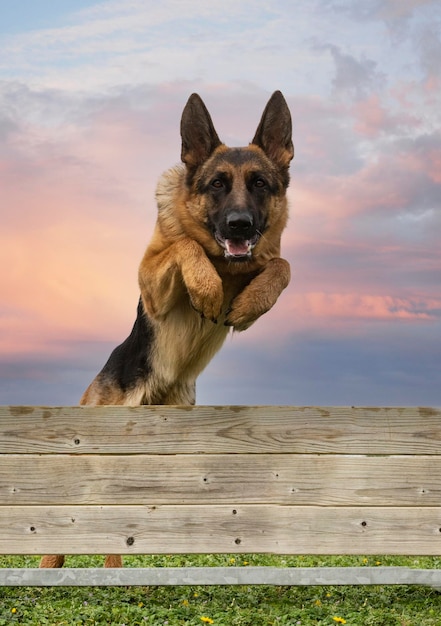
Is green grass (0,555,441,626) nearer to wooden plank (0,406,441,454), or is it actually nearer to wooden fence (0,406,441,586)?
wooden fence (0,406,441,586)

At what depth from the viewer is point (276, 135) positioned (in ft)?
17.7

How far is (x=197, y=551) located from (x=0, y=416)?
1425 millimetres

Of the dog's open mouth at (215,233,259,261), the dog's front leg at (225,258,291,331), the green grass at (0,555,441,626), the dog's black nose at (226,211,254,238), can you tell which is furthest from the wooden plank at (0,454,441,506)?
the dog's black nose at (226,211,254,238)

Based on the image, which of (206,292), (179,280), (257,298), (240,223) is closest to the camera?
(206,292)

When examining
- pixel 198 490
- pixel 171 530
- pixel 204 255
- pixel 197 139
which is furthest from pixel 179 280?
pixel 171 530

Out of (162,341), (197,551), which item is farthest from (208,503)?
(162,341)

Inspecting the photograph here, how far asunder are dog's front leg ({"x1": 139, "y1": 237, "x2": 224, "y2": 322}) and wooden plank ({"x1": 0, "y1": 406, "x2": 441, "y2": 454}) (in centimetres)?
65

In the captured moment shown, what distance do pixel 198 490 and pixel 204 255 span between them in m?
1.43

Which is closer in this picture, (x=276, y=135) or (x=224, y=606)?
(x=224, y=606)

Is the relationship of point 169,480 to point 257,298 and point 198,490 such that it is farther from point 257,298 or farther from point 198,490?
point 257,298

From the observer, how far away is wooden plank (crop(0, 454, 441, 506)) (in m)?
4.70

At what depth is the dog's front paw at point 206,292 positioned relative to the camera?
4734 millimetres

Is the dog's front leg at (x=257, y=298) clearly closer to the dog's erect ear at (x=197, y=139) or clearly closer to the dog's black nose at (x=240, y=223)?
the dog's black nose at (x=240, y=223)

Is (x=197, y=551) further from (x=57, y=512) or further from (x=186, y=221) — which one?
(x=186, y=221)
